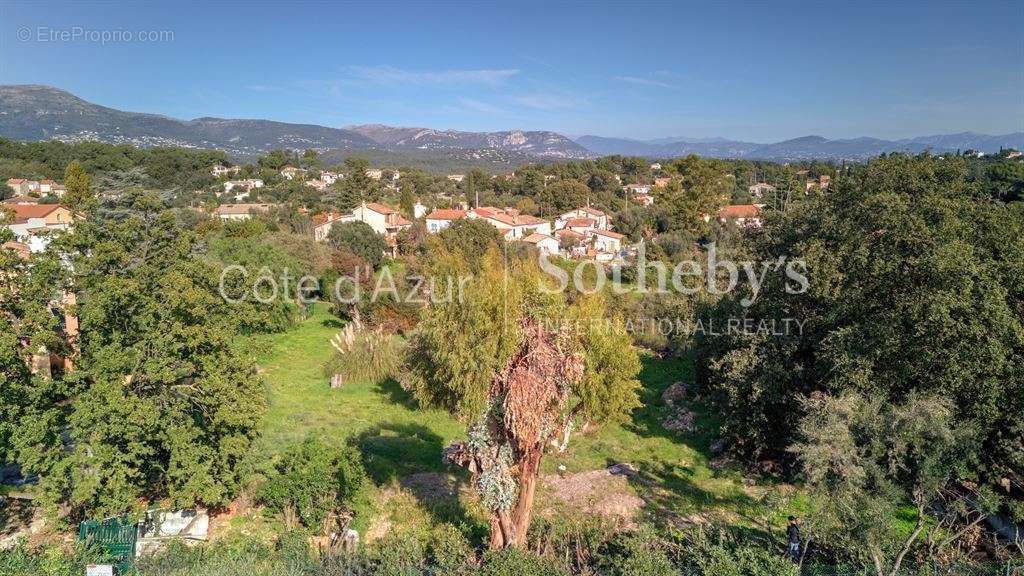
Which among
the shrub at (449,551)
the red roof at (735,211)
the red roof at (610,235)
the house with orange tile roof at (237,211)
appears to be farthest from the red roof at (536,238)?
the shrub at (449,551)

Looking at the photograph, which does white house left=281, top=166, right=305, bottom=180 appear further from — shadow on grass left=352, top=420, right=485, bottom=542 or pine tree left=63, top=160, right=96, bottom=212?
Answer: shadow on grass left=352, top=420, right=485, bottom=542

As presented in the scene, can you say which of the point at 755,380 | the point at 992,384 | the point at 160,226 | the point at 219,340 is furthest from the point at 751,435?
the point at 160,226

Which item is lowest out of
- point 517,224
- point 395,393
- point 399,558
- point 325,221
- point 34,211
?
point 395,393

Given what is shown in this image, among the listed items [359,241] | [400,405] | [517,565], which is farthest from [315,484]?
[359,241]

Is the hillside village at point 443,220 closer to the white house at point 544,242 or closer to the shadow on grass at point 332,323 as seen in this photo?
the white house at point 544,242

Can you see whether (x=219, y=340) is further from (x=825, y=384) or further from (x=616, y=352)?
(x=825, y=384)

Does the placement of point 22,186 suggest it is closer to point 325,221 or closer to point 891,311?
point 325,221
